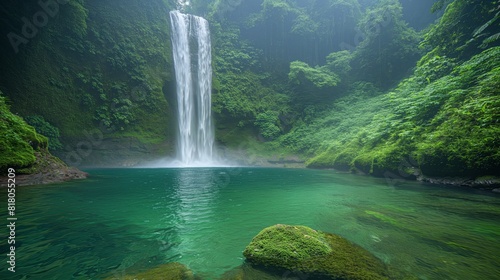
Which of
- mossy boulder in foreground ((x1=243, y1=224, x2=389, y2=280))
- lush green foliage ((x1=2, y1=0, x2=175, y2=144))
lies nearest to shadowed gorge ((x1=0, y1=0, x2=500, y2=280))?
mossy boulder in foreground ((x1=243, y1=224, x2=389, y2=280))

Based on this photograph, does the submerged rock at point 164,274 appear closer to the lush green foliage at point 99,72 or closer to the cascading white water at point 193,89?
the cascading white water at point 193,89

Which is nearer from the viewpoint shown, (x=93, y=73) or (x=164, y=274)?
(x=164, y=274)

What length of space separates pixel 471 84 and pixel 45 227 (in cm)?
1608

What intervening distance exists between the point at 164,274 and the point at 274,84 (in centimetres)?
3381

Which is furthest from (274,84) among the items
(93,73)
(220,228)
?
(220,228)

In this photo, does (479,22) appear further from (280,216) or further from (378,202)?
(280,216)

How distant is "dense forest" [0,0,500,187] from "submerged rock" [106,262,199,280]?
954cm

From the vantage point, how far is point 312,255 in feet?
9.93

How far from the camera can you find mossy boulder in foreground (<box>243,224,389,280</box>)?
108 inches

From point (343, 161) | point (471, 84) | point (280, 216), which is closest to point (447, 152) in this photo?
point (471, 84)

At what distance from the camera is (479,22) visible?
45.0 ft

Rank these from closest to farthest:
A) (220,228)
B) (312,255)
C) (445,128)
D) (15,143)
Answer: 1. (312,255)
2. (220,228)
3. (15,143)
4. (445,128)

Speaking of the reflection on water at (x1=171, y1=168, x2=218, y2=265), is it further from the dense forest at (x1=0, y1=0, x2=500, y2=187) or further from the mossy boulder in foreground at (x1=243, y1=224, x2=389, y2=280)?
the dense forest at (x1=0, y1=0, x2=500, y2=187)

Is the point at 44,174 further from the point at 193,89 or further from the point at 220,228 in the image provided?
the point at 193,89
